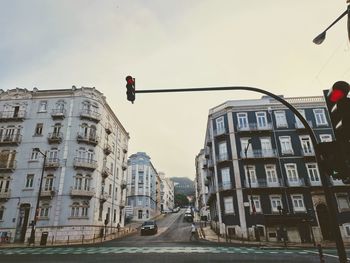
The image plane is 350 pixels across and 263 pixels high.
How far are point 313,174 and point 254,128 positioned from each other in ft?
29.1

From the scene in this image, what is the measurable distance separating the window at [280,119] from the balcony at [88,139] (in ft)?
80.8

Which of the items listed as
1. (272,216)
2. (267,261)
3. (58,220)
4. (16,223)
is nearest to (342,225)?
(272,216)

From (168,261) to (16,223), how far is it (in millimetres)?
25243

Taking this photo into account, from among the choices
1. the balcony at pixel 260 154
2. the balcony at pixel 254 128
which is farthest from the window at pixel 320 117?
the balcony at pixel 260 154

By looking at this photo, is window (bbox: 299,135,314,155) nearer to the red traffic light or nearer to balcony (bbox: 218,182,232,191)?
balcony (bbox: 218,182,232,191)

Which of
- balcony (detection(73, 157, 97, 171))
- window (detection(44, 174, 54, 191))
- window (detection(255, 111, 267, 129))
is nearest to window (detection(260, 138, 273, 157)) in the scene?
window (detection(255, 111, 267, 129))

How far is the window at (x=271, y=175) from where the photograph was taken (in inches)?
1228

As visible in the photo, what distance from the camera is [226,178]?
33219 millimetres

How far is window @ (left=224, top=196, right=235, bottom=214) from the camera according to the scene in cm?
3151

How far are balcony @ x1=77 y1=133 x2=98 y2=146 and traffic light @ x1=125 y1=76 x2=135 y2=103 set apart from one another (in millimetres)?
28485

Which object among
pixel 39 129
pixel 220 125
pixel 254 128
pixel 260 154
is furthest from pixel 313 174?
pixel 39 129

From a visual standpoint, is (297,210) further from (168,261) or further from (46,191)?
(46,191)

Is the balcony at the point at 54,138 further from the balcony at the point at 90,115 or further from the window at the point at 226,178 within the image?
the window at the point at 226,178

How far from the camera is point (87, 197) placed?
107ft
